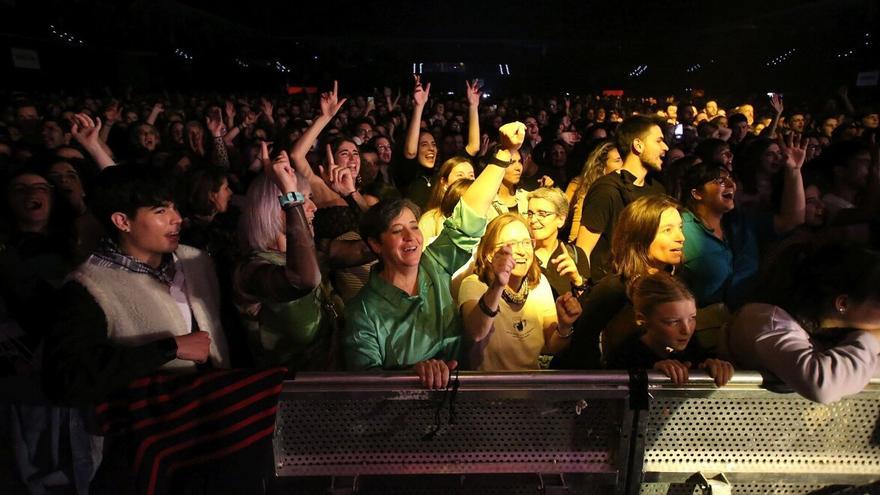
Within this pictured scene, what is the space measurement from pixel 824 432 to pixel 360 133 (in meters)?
6.51

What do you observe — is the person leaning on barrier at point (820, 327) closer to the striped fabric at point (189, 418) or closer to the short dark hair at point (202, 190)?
the striped fabric at point (189, 418)

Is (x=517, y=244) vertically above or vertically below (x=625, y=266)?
above

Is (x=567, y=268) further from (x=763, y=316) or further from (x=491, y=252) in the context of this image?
(x=763, y=316)

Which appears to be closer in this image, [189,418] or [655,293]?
[189,418]

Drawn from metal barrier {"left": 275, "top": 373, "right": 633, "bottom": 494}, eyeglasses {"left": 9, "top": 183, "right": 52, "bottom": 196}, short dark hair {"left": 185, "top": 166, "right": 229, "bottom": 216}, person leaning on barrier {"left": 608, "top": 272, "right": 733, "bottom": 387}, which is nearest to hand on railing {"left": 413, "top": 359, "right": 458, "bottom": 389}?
metal barrier {"left": 275, "top": 373, "right": 633, "bottom": 494}

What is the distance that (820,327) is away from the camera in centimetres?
193

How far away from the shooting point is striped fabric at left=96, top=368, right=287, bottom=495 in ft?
5.75

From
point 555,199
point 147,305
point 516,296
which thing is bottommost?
point 516,296

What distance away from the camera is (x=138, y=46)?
68.5 feet

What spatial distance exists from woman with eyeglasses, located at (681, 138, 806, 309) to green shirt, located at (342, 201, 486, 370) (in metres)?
1.52

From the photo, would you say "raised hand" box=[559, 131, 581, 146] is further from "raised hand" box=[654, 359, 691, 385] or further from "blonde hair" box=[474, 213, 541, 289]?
"raised hand" box=[654, 359, 691, 385]

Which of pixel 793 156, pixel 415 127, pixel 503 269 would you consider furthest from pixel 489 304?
pixel 415 127

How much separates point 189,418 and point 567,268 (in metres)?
2.24

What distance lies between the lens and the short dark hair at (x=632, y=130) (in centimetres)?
407
